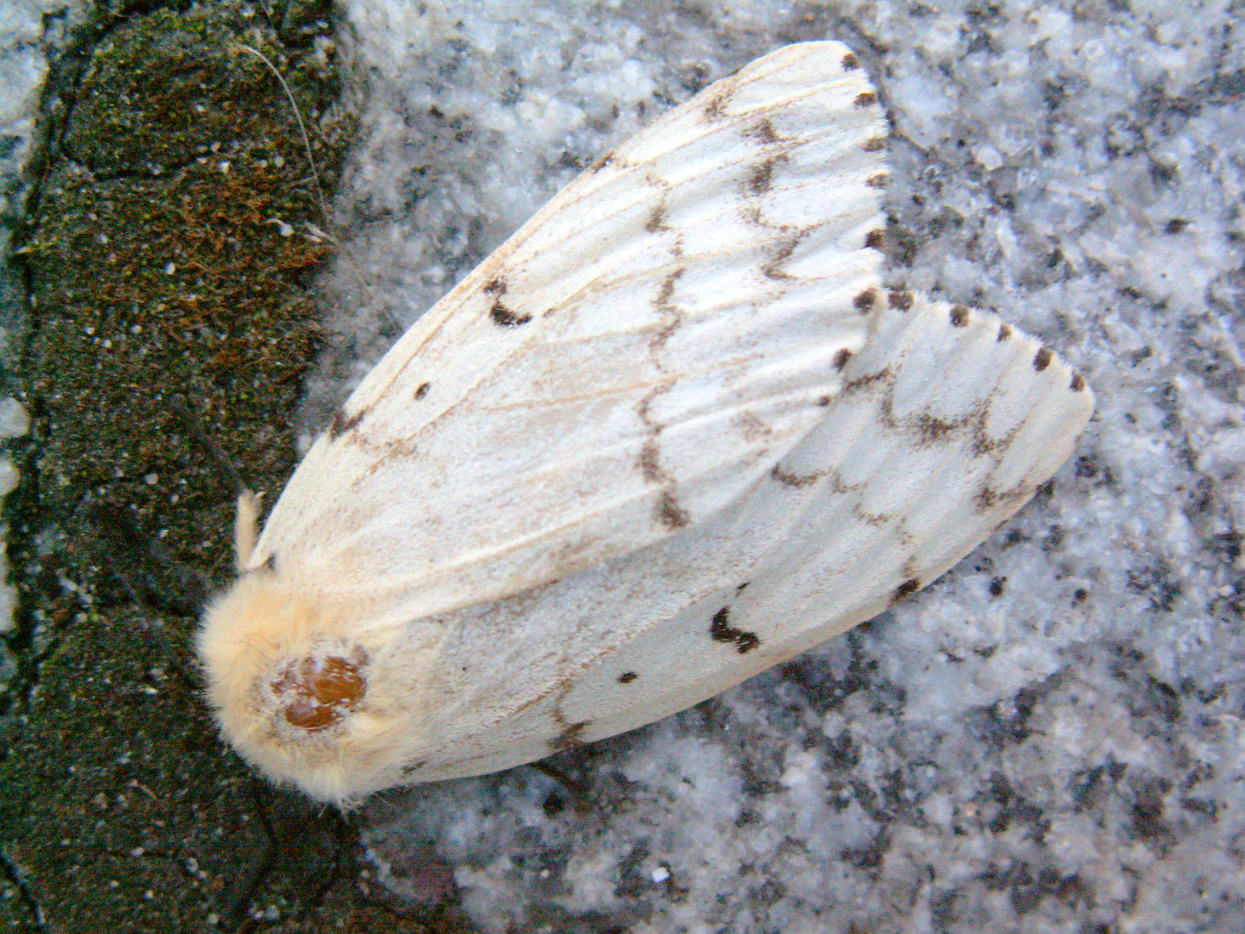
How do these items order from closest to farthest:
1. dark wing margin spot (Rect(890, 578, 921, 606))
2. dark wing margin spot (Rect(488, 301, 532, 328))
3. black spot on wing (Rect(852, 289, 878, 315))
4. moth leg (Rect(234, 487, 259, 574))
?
black spot on wing (Rect(852, 289, 878, 315)) → dark wing margin spot (Rect(488, 301, 532, 328)) → dark wing margin spot (Rect(890, 578, 921, 606)) → moth leg (Rect(234, 487, 259, 574))

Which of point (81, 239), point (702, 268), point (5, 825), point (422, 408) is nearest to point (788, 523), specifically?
point (702, 268)

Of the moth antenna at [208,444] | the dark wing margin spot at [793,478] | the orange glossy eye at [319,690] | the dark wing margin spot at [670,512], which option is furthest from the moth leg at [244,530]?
the dark wing margin spot at [793,478]

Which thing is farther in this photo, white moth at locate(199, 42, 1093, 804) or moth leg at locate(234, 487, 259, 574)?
moth leg at locate(234, 487, 259, 574)

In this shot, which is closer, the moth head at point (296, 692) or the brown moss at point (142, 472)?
the moth head at point (296, 692)

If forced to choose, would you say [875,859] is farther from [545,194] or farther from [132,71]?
[132,71]

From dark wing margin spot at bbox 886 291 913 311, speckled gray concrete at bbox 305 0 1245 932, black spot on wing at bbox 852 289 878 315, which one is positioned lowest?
speckled gray concrete at bbox 305 0 1245 932

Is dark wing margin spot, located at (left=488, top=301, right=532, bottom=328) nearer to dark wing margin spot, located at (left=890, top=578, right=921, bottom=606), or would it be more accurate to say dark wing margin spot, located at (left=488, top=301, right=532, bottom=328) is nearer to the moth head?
the moth head

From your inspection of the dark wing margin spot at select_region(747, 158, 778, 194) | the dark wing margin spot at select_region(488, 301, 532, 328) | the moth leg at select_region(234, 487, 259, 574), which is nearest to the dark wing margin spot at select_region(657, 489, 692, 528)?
the dark wing margin spot at select_region(488, 301, 532, 328)

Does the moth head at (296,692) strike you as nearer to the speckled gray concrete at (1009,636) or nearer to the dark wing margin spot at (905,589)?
the speckled gray concrete at (1009,636)
